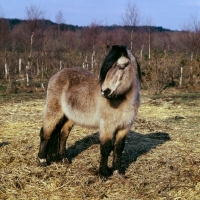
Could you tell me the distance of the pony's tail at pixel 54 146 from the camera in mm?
5523

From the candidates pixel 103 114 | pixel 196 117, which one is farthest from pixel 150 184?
pixel 196 117

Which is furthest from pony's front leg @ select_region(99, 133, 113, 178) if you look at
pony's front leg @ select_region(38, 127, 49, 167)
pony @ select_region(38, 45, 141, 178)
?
pony's front leg @ select_region(38, 127, 49, 167)

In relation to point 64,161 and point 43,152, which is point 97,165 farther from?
point 43,152

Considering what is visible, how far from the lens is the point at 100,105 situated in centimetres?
473

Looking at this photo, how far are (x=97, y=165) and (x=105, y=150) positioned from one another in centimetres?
69

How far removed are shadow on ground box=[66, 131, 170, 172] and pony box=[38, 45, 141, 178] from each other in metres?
0.49

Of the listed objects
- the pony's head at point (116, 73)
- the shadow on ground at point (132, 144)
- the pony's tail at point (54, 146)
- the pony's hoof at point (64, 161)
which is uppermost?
the pony's head at point (116, 73)

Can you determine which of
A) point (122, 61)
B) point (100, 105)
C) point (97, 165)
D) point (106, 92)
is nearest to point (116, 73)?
point (122, 61)

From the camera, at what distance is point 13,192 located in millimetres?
4242

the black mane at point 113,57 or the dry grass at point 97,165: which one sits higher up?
the black mane at point 113,57

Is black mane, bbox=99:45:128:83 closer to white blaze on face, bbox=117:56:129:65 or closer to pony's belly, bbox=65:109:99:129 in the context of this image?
white blaze on face, bbox=117:56:129:65

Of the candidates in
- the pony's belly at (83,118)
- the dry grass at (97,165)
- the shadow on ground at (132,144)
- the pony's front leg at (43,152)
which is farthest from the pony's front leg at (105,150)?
the pony's front leg at (43,152)

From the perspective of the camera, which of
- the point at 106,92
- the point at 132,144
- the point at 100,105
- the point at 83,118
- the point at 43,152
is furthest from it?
the point at 132,144

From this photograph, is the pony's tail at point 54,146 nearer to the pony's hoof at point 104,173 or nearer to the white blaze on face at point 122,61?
the pony's hoof at point 104,173
